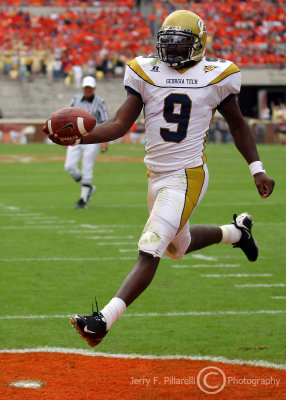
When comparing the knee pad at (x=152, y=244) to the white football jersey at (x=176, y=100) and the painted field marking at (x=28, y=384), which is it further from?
the painted field marking at (x=28, y=384)

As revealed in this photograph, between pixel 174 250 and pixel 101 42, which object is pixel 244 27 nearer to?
pixel 101 42

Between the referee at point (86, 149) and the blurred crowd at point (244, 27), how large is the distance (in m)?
23.2

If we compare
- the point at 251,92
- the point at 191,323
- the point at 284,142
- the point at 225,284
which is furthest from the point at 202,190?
the point at 251,92

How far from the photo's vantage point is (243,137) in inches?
191

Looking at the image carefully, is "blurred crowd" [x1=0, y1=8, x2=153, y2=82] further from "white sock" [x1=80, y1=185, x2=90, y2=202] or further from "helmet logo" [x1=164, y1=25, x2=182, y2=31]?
"helmet logo" [x1=164, y1=25, x2=182, y2=31]

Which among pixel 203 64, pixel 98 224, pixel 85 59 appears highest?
pixel 203 64

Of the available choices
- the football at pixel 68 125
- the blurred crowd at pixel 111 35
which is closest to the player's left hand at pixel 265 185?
the football at pixel 68 125

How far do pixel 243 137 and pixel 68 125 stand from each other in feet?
3.92

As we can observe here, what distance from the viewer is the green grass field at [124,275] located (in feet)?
16.1

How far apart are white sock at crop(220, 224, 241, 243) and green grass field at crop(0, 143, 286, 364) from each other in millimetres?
525

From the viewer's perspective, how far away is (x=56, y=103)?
31.2 meters

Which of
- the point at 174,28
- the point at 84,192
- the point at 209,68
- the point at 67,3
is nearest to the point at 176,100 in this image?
the point at 209,68

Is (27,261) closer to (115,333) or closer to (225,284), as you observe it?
(225,284)

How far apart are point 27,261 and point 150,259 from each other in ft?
11.5
